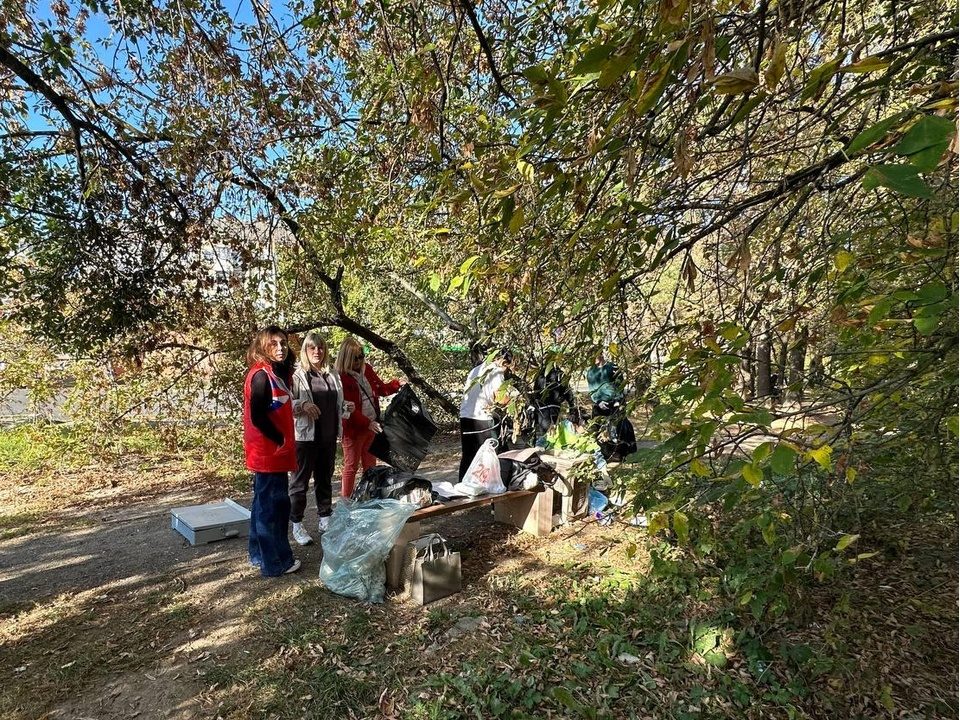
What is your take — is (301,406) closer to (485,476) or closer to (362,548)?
(362,548)

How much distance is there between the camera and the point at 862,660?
3094mm

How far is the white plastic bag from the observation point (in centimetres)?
484

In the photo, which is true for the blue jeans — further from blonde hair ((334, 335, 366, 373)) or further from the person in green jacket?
the person in green jacket

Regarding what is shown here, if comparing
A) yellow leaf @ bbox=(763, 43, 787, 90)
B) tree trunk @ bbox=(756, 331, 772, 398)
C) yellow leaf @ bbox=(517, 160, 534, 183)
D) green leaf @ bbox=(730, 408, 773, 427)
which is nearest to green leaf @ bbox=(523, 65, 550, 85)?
yellow leaf @ bbox=(517, 160, 534, 183)

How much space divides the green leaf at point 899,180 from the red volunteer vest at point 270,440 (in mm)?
3692

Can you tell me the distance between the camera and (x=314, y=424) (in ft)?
15.7

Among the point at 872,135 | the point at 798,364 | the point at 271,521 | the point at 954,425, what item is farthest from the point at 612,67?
the point at 271,521

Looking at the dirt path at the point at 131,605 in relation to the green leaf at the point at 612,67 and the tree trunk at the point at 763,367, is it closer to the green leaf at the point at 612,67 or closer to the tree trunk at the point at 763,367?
the tree trunk at the point at 763,367

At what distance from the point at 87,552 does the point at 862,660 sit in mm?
5916

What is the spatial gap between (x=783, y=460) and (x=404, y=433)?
504 centimetres

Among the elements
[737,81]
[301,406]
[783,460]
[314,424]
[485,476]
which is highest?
[737,81]

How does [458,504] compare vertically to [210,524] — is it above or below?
above

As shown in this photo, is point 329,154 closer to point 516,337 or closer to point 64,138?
point 516,337

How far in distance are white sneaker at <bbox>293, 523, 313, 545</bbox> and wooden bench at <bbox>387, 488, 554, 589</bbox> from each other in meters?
1.07
